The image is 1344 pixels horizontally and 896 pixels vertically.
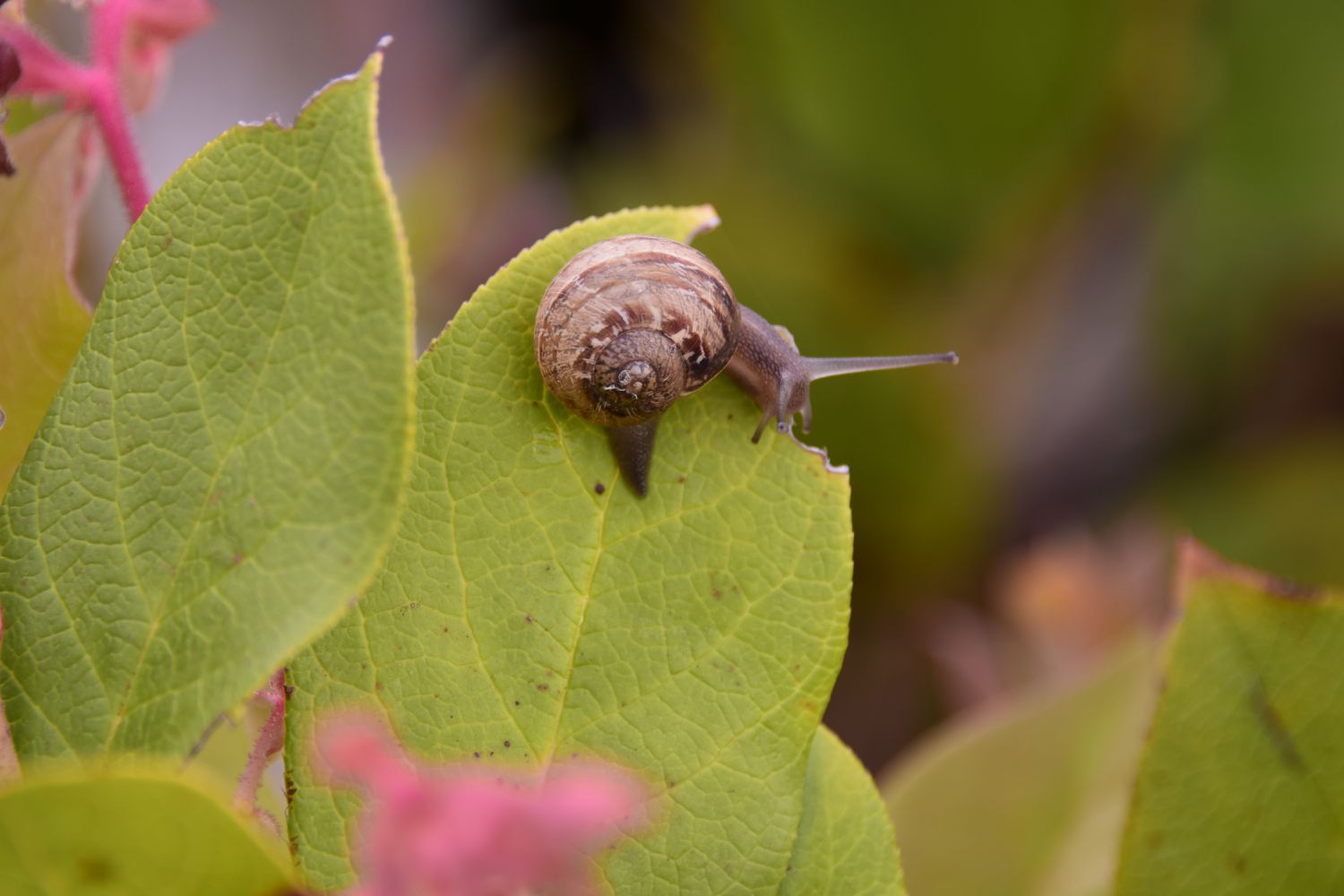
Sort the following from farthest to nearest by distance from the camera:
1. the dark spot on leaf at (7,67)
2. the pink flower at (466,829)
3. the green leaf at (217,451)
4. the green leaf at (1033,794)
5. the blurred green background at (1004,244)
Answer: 1. the blurred green background at (1004,244)
2. the green leaf at (1033,794)
3. the dark spot on leaf at (7,67)
4. the green leaf at (217,451)
5. the pink flower at (466,829)

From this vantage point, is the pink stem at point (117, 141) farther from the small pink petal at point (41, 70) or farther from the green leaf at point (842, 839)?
the green leaf at point (842, 839)

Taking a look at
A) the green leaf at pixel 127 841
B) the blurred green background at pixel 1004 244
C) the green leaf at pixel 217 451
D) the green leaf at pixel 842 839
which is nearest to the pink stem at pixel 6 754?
the green leaf at pixel 217 451

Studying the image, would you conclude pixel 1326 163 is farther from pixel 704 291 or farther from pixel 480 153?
pixel 704 291

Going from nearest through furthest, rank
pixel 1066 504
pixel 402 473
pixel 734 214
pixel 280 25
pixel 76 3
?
pixel 402 473 < pixel 76 3 < pixel 734 214 < pixel 1066 504 < pixel 280 25

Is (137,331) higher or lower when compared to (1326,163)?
higher

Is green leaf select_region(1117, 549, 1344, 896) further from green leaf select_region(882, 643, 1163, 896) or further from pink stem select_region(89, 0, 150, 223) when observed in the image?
pink stem select_region(89, 0, 150, 223)

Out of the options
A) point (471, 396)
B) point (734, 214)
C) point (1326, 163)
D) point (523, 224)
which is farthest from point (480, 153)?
point (471, 396)
